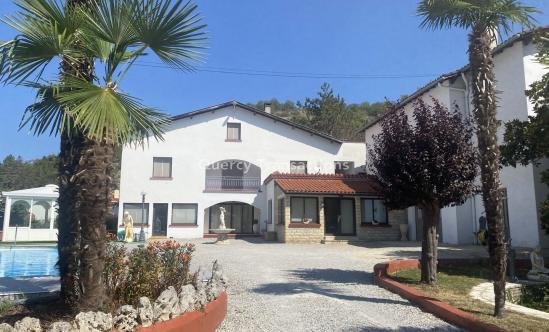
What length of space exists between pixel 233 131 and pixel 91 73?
2630cm

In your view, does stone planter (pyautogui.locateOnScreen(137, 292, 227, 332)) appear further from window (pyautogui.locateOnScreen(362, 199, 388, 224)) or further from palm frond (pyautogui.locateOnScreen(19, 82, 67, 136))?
window (pyautogui.locateOnScreen(362, 199, 388, 224))

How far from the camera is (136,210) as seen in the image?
1148 inches

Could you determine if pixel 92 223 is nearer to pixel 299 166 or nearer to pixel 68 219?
pixel 68 219

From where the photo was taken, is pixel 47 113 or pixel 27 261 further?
pixel 27 261

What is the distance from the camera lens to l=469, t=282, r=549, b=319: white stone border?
716cm

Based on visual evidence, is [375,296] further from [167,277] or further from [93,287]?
[93,287]

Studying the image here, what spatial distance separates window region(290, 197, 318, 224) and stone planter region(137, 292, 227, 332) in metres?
16.7

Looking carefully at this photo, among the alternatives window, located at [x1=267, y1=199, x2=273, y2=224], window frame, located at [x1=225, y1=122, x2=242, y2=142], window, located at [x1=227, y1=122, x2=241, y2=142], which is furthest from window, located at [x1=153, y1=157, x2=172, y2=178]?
window, located at [x1=267, y1=199, x2=273, y2=224]

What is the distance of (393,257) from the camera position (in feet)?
49.8

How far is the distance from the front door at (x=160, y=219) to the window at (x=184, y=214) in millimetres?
545

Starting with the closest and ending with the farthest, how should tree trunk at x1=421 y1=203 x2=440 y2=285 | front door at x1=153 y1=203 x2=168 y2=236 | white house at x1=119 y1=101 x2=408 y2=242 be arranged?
tree trunk at x1=421 y1=203 x2=440 y2=285
white house at x1=119 y1=101 x2=408 y2=242
front door at x1=153 y1=203 x2=168 y2=236

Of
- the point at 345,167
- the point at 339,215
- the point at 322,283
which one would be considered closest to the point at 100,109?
the point at 322,283

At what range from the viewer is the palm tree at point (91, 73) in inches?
195

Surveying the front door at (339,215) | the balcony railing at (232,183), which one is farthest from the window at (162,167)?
the front door at (339,215)
